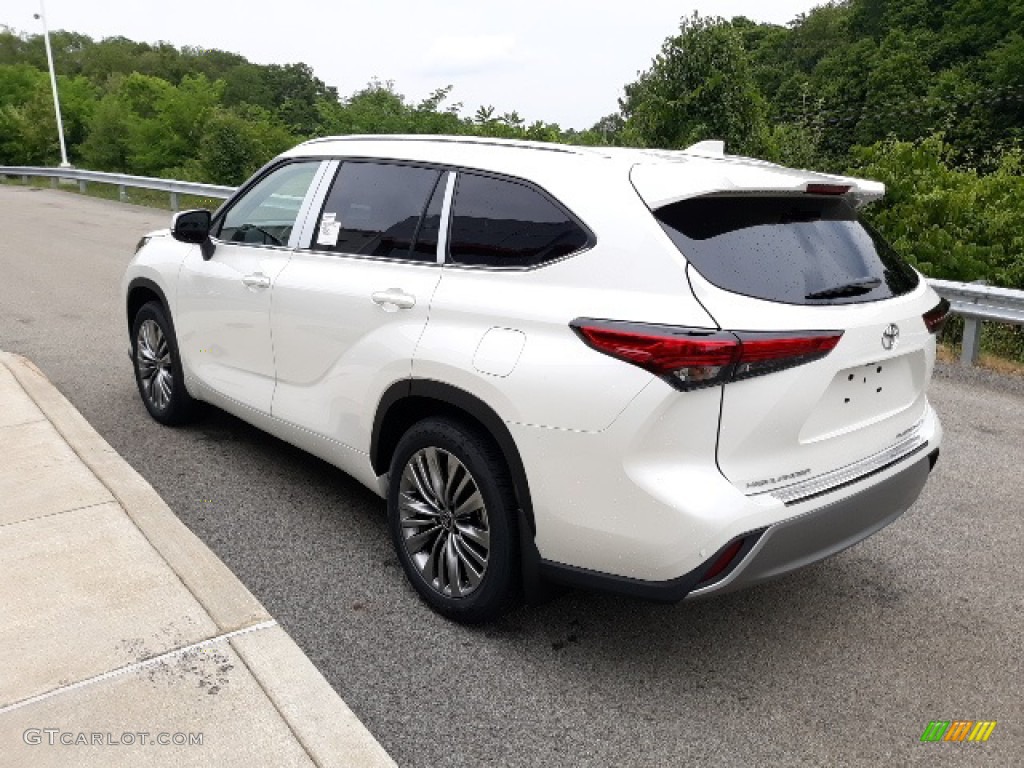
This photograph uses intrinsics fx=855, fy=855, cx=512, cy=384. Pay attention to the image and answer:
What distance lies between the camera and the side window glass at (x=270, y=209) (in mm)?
4141

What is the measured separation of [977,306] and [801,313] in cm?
554

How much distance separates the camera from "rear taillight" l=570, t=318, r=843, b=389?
250cm

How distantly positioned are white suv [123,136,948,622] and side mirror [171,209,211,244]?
1.06 m

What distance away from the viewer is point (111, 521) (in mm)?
3797

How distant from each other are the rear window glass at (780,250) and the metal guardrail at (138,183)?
1122cm

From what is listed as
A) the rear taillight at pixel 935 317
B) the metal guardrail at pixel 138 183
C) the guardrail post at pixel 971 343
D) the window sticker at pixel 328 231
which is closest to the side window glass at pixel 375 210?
the window sticker at pixel 328 231

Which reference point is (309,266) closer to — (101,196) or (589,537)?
(589,537)

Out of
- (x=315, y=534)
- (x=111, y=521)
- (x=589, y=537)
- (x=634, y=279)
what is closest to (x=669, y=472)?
(x=589, y=537)

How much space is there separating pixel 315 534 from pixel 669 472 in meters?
2.05

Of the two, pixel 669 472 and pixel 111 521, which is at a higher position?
pixel 669 472

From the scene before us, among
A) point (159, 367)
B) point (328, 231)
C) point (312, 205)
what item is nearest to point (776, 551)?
point (328, 231)

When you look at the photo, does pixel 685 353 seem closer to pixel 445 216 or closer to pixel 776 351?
pixel 776 351

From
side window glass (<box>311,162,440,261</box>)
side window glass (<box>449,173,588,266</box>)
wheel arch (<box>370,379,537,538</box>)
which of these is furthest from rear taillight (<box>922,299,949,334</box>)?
side window glass (<box>311,162,440,261</box>)

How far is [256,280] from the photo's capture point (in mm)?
4133
